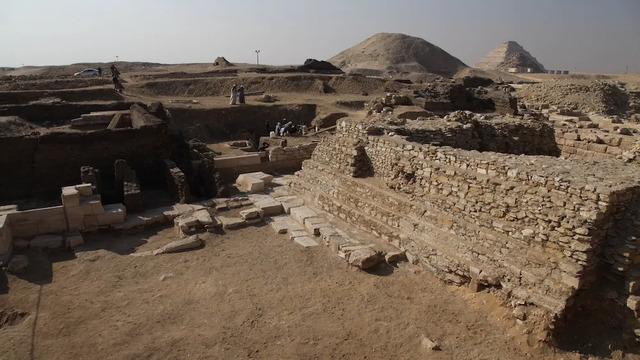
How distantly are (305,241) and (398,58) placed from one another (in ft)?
182

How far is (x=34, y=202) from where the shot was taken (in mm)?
10555

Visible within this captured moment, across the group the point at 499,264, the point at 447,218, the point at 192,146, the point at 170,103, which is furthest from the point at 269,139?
the point at 499,264

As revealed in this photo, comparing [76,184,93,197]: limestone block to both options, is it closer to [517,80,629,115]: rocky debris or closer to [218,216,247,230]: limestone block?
[218,216,247,230]: limestone block

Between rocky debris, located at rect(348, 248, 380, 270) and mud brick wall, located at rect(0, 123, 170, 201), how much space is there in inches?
291

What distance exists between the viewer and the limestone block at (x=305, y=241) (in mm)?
8820

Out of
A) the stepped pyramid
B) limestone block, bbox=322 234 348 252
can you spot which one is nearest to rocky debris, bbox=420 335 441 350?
limestone block, bbox=322 234 348 252

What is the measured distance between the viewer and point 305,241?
29.4 feet

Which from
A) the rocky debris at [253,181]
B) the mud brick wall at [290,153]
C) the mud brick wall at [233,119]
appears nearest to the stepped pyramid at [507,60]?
the mud brick wall at [233,119]

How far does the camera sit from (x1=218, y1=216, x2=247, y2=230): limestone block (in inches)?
383

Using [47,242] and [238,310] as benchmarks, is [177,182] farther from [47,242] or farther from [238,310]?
[238,310]

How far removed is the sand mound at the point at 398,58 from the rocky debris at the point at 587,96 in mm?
31814

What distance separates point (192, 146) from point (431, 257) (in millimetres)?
9838

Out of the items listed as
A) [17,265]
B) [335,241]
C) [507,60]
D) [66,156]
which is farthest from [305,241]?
[507,60]

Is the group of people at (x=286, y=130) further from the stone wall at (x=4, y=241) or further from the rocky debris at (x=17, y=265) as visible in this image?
the rocky debris at (x=17, y=265)
